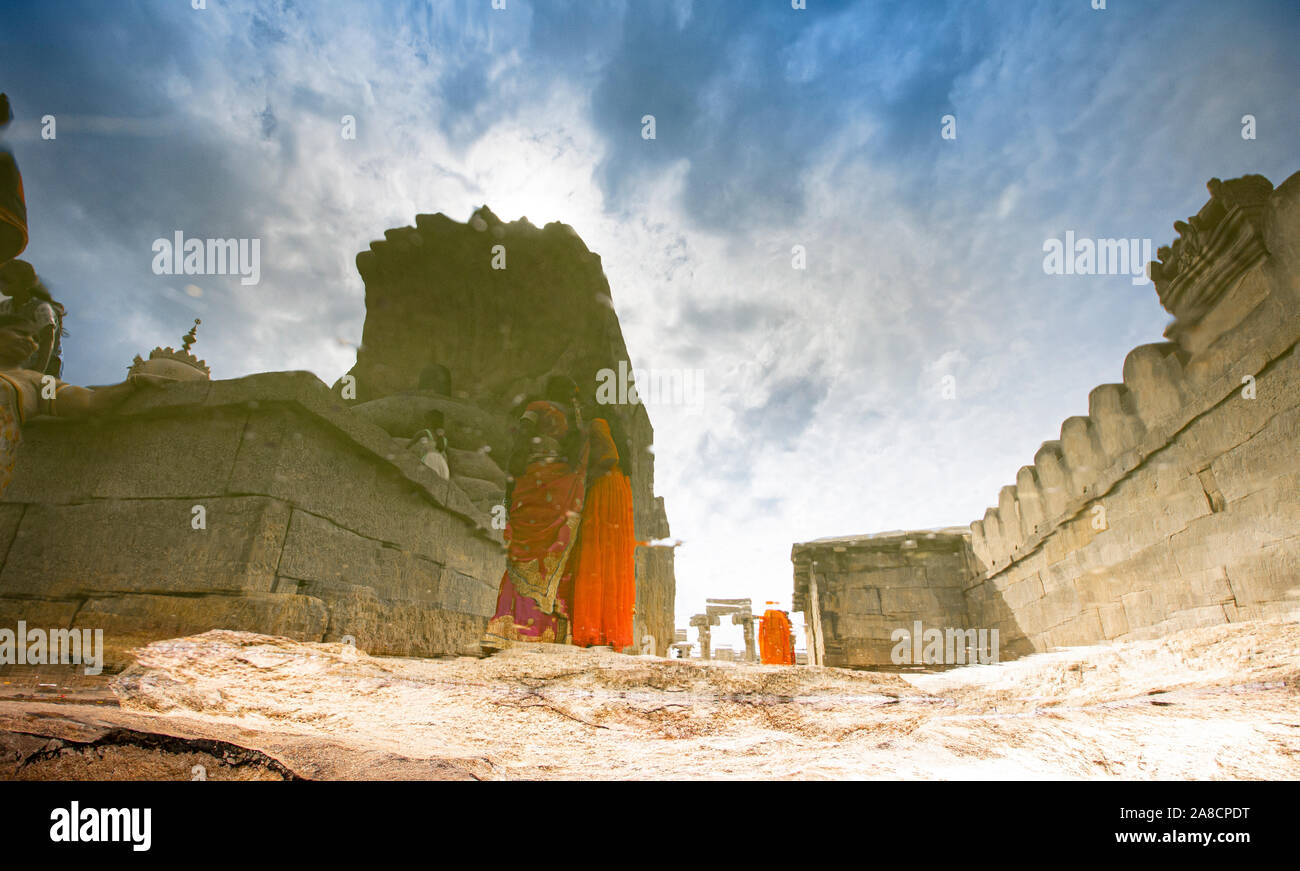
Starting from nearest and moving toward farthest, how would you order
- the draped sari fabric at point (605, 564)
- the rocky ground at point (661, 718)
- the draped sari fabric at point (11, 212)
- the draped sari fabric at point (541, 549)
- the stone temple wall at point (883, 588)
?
the rocky ground at point (661, 718) → the draped sari fabric at point (11, 212) → the stone temple wall at point (883, 588) → the draped sari fabric at point (541, 549) → the draped sari fabric at point (605, 564)

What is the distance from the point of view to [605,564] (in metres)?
8.70

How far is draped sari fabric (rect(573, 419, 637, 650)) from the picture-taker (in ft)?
27.8

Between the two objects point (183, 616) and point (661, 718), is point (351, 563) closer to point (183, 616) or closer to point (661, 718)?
point (183, 616)

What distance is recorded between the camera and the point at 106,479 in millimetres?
2850

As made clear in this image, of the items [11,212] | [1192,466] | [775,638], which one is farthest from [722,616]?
[11,212]

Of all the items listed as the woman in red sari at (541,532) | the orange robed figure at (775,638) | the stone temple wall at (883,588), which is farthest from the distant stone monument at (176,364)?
the orange robed figure at (775,638)

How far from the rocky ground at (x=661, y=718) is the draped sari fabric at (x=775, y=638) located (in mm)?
11279

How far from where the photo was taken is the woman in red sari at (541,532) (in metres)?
7.95

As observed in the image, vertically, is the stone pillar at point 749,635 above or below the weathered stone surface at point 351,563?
below

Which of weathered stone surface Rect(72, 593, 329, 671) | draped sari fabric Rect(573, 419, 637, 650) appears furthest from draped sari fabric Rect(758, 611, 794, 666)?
weathered stone surface Rect(72, 593, 329, 671)

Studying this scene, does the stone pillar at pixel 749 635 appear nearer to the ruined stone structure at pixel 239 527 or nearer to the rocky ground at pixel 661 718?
the ruined stone structure at pixel 239 527

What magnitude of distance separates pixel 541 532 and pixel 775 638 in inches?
302
